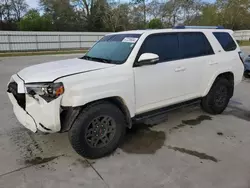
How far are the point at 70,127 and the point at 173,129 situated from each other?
1983mm

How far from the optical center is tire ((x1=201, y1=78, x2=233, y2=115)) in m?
4.46

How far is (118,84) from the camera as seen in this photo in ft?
9.84

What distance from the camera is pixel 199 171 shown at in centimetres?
276

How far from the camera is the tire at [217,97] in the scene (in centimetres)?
446

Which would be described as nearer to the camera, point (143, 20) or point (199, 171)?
point (199, 171)

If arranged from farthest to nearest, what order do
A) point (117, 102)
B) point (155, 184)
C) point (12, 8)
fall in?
1. point (12, 8)
2. point (117, 102)
3. point (155, 184)

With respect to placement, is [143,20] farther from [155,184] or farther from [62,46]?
[155,184]

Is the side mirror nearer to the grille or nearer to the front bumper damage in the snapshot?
the front bumper damage

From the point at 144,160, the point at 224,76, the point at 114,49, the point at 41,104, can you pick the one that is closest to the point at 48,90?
the point at 41,104

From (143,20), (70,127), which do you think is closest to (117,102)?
(70,127)

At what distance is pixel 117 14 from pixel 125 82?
3530 cm

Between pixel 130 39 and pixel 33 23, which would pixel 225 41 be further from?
pixel 33 23

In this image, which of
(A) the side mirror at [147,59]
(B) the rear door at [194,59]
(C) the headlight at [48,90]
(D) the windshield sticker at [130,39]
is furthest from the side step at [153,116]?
(C) the headlight at [48,90]

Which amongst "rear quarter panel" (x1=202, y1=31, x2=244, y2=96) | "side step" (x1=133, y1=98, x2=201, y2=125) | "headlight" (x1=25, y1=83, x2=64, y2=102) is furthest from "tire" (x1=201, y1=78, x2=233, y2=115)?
"headlight" (x1=25, y1=83, x2=64, y2=102)
